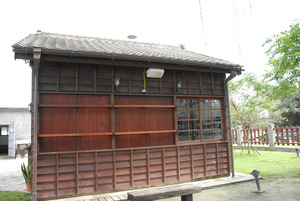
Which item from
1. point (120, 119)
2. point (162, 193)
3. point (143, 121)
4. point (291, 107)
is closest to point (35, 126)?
point (120, 119)

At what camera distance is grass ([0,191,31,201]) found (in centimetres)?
500

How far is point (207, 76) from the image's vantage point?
636 cm

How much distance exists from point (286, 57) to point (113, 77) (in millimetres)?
4622

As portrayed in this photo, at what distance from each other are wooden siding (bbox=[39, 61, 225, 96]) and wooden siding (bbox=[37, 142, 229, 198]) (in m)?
1.38

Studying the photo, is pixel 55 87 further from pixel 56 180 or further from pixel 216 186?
pixel 216 186

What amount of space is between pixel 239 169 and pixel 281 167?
140 centimetres

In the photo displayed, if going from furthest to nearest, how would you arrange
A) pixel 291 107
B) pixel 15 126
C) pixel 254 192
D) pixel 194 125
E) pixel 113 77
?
pixel 291 107 → pixel 15 126 → pixel 194 125 → pixel 113 77 → pixel 254 192

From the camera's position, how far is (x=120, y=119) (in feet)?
17.6

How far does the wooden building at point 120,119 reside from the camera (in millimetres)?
4727

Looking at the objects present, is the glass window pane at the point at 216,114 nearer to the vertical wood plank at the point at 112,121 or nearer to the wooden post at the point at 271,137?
the vertical wood plank at the point at 112,121

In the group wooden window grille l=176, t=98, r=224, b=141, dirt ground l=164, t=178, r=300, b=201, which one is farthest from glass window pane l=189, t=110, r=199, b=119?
dirt ground l=164, t=178, r=300, b=201

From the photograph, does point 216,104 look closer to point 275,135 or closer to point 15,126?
point 275,135

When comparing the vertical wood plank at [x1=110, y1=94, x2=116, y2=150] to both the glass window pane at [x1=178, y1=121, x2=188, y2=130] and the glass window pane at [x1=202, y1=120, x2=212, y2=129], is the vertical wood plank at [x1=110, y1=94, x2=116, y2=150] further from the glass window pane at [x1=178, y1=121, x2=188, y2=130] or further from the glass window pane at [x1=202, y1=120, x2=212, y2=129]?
the glass window pane at [x1=202, y1=120, x2=212, y2=129]

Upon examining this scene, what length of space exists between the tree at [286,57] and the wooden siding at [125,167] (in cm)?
247
